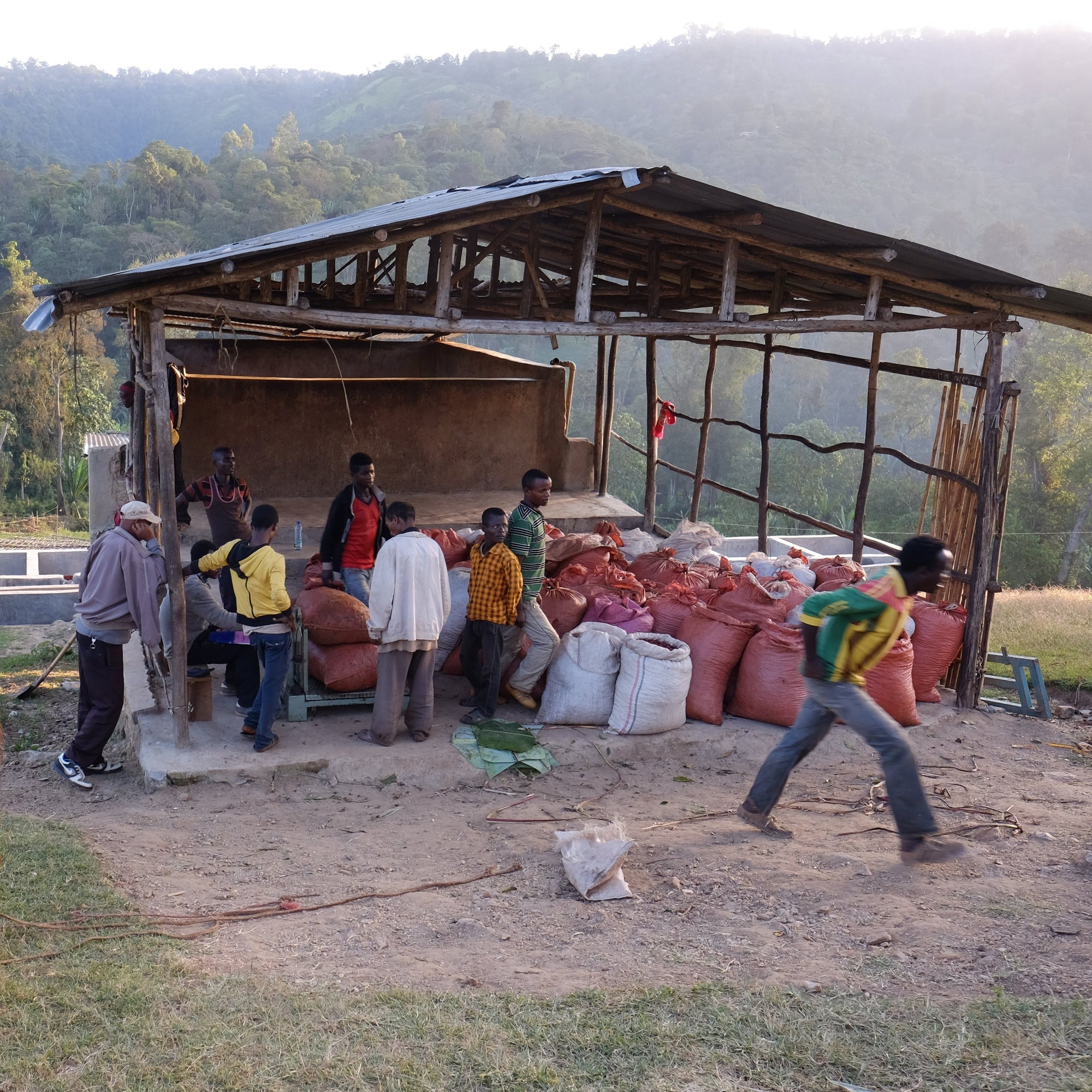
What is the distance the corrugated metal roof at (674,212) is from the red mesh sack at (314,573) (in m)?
2.01

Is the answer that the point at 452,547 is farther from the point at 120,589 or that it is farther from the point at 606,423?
the point at 606,423

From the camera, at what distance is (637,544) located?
29.1ft

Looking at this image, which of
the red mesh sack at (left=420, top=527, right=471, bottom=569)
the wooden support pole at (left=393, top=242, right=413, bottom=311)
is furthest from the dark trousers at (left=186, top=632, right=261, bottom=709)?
the wooden support pole at (left=393, top=242, right=413, bottom=311)

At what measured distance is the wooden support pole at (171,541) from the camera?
5.54m

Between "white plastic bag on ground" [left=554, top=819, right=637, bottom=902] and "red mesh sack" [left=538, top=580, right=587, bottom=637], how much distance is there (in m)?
2.31

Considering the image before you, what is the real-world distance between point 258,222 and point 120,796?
162ft

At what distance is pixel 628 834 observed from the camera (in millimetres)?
4941

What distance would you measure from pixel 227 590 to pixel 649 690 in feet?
8.03

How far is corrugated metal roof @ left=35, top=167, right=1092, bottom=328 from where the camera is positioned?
547cm

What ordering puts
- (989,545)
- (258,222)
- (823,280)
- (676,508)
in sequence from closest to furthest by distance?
(989,545)
(823,280)
(676,508)
(258,222)

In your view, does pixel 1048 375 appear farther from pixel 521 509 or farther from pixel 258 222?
pixel 258 222

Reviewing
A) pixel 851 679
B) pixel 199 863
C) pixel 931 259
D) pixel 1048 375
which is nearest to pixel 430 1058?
pixel 199 863

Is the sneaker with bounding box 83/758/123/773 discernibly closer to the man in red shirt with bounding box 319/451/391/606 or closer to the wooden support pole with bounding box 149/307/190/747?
the wooden support pole with bounding box 149/307/190/747

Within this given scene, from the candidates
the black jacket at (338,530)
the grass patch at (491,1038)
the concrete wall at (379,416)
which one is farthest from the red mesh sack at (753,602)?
the concrete wall at (379,416)
